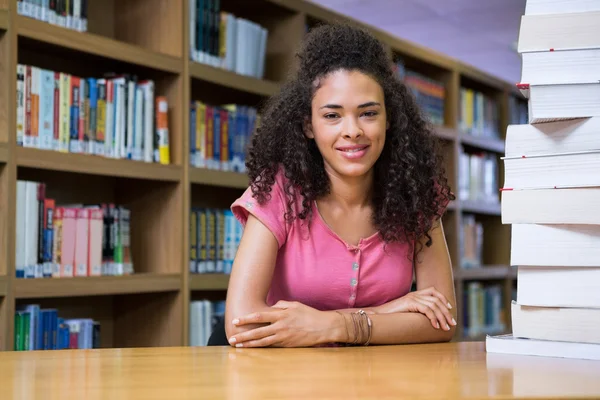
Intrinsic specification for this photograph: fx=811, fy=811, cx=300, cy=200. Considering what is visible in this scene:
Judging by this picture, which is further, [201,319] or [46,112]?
[201,319]

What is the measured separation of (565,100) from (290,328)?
629mm

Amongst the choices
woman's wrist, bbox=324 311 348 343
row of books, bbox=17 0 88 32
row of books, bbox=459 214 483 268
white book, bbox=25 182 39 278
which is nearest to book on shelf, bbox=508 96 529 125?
row of books, bbox=459 214 483 268

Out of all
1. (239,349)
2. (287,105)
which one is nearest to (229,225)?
(287,105)

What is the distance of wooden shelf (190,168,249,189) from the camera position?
3023mm

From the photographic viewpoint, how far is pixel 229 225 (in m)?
3.24

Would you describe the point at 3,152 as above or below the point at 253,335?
above

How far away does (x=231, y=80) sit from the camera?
320cm

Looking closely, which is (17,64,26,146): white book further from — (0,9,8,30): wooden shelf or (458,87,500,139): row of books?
(458,87,500,139): row of books

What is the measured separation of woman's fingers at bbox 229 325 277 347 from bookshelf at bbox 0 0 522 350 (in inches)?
42.8

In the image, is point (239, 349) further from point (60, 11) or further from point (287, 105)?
point (60, 11)

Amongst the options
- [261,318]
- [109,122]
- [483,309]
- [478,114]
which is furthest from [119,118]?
[483,309]

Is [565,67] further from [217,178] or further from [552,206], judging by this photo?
[217,178]

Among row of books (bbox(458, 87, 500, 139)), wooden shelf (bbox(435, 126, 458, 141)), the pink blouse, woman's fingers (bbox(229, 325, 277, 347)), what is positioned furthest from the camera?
row of books (bbox(458, 87, 500, 139))

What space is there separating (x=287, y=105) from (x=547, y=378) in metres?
1.03
